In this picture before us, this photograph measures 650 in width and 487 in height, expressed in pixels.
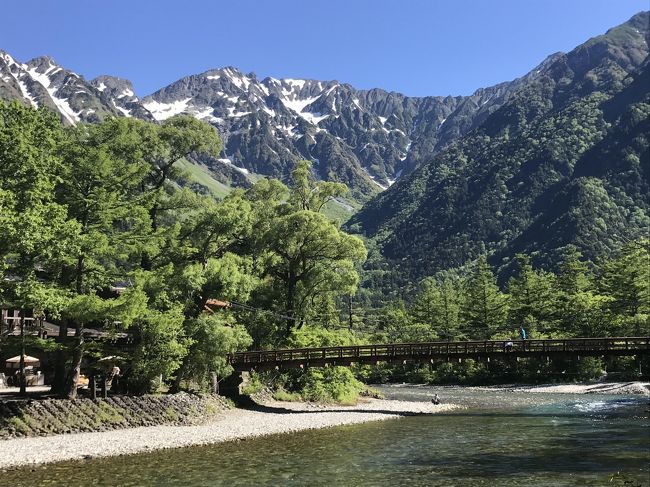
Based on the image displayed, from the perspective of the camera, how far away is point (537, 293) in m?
79.9

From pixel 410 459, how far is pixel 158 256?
2279cm

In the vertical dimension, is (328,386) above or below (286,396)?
above

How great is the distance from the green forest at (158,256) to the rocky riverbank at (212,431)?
3825 mm

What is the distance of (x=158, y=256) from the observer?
1572 inches

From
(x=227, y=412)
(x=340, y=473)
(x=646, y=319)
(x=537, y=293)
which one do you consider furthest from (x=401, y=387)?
(x=340, y=473)

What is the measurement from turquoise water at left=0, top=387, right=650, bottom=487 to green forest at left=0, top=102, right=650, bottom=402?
8.23 metres

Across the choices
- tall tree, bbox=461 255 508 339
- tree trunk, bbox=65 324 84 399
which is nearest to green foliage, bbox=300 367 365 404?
tree trunk, bbox=65 324 84 399

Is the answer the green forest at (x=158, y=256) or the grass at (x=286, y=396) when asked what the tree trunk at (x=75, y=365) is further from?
the grass at (x=286, y=396)

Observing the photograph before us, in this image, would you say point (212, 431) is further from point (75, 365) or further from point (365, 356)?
point (365, 356)

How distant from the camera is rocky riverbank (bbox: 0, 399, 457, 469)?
996 inches

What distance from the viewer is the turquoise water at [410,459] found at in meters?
21.3

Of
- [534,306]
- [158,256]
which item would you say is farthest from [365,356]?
[534,306]

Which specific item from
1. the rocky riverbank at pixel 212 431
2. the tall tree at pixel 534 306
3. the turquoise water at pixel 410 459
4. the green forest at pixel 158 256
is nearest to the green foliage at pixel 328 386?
the green forest at pixel 158 256

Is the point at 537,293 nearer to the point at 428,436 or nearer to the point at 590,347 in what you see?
the point at 590,347
